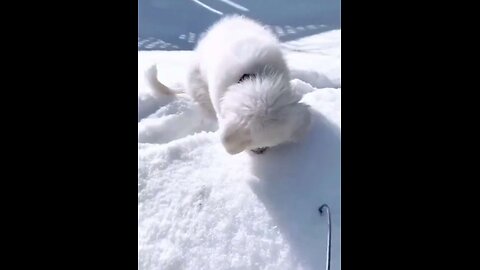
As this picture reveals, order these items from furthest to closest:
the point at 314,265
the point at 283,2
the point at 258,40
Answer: the point at 283,2
the point at 258,40
the point at 314,265

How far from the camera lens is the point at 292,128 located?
1.66 m

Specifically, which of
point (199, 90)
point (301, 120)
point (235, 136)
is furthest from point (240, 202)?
point (199, 90)

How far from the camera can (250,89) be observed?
64.6 inches

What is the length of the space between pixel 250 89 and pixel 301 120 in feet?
0.84

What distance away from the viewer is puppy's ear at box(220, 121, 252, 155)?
5.16 ft

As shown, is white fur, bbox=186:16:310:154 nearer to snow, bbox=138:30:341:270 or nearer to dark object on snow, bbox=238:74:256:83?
dark object on snow, bbox=238:74:256:83

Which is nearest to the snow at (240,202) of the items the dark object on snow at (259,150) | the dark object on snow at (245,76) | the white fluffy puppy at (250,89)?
the dark object on snow at (259,150)

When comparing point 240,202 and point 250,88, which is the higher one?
point 250,88

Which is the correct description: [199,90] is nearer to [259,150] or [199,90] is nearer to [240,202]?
[259,150]

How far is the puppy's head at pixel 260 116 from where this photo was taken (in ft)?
5.16
